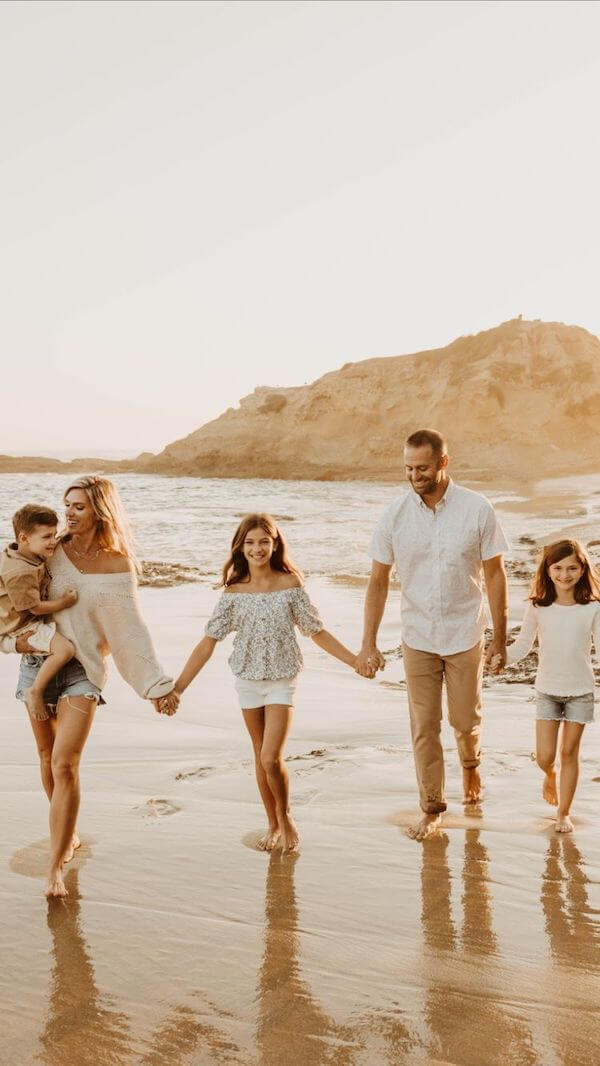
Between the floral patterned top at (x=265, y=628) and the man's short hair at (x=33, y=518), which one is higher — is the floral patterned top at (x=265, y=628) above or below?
below

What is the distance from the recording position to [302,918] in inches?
145

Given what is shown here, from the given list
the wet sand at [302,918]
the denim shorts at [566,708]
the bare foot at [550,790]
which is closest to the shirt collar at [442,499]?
the denim shorts at [566,708]

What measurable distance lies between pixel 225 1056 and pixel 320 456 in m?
71.9

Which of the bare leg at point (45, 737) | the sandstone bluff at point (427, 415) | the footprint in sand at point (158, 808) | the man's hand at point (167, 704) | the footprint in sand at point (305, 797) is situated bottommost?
the footprint in sand at point (305, 797)

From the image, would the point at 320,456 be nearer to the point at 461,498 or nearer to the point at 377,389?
the point at 377,389

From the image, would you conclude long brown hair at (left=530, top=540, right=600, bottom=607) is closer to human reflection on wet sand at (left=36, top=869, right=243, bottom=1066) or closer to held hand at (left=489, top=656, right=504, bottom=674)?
held hand at (left=489, top=656, right=504, bottom=674)

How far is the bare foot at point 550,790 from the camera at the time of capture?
475 centimetres

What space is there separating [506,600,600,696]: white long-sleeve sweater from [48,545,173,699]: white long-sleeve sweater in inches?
72.2

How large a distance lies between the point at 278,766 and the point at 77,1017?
158 centimetres

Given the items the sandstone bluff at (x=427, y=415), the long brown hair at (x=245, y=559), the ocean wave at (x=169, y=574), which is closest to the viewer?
the long brown hair at (x=245, y=559)

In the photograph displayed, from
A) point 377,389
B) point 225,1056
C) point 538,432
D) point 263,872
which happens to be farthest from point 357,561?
point 377,389

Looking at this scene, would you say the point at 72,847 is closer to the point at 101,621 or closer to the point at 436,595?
the point at 101,621

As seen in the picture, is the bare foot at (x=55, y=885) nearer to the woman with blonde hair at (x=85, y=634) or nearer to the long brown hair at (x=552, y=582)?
the woman with blonde hair at (x=85, y=634)

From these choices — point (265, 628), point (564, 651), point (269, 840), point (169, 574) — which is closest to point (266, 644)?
point (265, 628)
